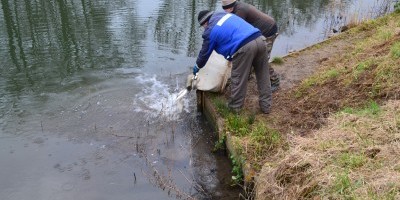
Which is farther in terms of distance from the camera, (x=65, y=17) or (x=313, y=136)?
(x=65, y=17)

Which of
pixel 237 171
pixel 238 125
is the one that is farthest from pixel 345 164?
pixel 238 125

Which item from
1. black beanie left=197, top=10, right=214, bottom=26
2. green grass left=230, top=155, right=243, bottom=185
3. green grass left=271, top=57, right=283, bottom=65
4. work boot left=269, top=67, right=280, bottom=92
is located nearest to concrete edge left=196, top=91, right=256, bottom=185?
green grass left=230, top=155, right=243, bottom=185

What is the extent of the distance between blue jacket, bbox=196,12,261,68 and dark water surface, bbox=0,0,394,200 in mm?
1518

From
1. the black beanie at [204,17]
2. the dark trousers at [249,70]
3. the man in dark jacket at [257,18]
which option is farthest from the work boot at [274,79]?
the black beanie at [204,17]

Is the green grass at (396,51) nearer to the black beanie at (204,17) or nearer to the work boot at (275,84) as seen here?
the work boot at (275,84)

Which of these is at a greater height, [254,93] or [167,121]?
[254,93]

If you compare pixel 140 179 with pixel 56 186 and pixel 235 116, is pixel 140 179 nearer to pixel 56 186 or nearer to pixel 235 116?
pixel 56 186

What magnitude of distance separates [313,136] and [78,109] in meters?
4.36

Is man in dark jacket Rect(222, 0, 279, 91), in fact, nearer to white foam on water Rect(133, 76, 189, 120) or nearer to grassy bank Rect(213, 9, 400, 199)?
grassy bank Rect(213, 9, 400, 199)

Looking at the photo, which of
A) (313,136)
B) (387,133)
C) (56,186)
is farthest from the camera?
(56,186)

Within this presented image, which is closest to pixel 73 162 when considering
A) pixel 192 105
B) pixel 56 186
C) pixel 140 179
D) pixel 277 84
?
pixel 56 186

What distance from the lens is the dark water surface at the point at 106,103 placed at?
5.47 metres

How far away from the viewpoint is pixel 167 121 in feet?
22.8

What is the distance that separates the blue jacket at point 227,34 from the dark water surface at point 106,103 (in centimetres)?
152
